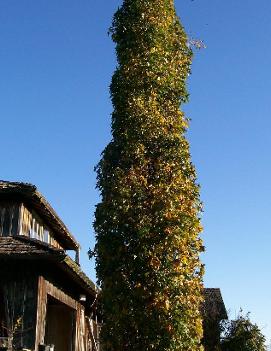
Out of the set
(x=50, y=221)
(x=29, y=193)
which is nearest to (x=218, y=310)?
(x=50, y=221)

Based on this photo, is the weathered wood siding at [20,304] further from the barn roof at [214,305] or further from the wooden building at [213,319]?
the barn roof at [214,305]

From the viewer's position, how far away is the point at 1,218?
1730 cm

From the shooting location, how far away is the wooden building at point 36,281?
14.2 meters

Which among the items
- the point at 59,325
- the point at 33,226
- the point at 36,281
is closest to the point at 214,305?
the point at 59,325

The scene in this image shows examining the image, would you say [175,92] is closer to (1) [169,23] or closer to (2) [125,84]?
(2) [125,84]

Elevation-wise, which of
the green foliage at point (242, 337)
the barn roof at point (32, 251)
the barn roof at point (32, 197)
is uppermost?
the barn roof at point (32, 197)

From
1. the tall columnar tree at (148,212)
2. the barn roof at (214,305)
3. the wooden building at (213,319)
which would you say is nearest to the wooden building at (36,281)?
the tall columnar tree at (148,212)

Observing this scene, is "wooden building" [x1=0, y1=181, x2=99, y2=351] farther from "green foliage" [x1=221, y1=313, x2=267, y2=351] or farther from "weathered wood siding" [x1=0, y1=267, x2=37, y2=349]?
"green foliage" [x1=221, y1=313, x2=267, y2=351]

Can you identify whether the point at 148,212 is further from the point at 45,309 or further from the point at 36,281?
the point at 45,309

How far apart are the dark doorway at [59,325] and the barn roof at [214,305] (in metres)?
10.5

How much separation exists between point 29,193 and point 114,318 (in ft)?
20.5

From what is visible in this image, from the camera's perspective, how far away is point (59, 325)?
810 inches

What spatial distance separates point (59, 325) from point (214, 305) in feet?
50.1

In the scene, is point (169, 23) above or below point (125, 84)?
above
